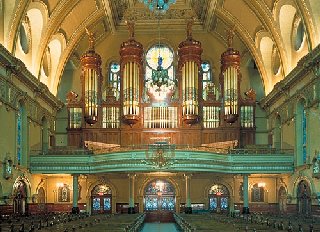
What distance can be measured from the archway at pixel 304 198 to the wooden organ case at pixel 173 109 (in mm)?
8417

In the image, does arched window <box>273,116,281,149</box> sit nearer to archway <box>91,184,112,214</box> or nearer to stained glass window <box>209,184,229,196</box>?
stained glass window <box>209,184,229,196</box>

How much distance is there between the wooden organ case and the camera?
45.1 m

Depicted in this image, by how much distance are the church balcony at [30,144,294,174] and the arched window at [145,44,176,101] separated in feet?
15.9

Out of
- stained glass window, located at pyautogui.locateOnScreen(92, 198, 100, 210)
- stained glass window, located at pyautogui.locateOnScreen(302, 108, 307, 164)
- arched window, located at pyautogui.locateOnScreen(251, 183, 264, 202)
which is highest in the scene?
stained glass window, located at pyautogui.locateOnScreen(302, 108, 307, 164)

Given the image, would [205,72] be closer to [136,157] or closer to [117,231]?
[136,157]

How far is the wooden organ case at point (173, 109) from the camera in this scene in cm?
4512

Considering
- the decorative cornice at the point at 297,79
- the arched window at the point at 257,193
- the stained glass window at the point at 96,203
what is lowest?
the stained glass window at the point at 96,203

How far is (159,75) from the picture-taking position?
135 feet

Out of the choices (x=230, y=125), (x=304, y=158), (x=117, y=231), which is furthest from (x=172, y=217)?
(x=117, y=231)

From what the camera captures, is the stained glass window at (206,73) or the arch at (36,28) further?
the stained glass window at (206,73)

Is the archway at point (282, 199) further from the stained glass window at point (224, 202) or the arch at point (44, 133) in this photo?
Answer: the arch at point (44, 133)

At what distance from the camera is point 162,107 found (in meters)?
45.6

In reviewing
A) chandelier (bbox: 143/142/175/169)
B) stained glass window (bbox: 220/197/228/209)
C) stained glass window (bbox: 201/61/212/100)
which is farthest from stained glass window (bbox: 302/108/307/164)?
stained glass window (bbox: 201/61/212/100)

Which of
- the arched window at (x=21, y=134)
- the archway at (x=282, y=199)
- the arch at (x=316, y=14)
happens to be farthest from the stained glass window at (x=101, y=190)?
the arch at (x=316, y=14)
